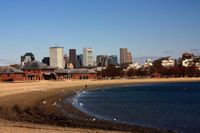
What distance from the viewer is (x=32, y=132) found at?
21562mm

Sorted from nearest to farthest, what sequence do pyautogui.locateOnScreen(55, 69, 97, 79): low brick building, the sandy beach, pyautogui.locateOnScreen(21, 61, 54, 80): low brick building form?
the sandy beach < pyautogui.locateOnScreen(21, 61, 54, 80): low brick building < pyautogui.locateOnScreen(55, 69, 97, 79): low brick building

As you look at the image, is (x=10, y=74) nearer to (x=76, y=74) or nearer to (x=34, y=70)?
(x=34, y=70)

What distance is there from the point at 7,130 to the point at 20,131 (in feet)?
2.36

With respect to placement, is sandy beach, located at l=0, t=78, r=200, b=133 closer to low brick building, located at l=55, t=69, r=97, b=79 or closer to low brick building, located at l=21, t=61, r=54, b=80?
low brick building, located at l=21, t=61, r=54, b=80

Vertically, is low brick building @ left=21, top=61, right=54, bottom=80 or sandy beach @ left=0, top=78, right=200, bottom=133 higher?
low brick building @ left=21, top=61, right=54, bottom=80

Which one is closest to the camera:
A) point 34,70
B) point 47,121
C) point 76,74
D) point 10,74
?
point 47,121

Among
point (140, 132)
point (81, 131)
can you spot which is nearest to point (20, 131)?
point (81, 131)

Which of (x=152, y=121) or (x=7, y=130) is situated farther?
(x=152, y=121)

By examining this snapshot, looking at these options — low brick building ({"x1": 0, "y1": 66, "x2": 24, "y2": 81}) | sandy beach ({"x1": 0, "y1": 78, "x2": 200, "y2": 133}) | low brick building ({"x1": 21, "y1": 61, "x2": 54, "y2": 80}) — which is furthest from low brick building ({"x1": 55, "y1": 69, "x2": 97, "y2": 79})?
sandy beach ({"x1": 0, "y1": 78, "x2": 200, "y2": 133})

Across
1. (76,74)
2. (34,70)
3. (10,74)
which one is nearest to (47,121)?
(10,74)

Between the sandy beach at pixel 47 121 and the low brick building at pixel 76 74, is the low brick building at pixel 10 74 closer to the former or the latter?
the low brick building at pixel 76 74

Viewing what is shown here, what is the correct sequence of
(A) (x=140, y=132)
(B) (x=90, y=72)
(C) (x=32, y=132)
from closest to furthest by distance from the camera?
(C) (x=32, y=132) → (A) (x=140, y=132) → (B) (x=90, y=72)

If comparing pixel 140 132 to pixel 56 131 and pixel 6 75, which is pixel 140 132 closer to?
pixel 56 131

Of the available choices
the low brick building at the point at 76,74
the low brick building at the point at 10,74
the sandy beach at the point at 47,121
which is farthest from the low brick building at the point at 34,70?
the sandy beach at the point at 47,121
